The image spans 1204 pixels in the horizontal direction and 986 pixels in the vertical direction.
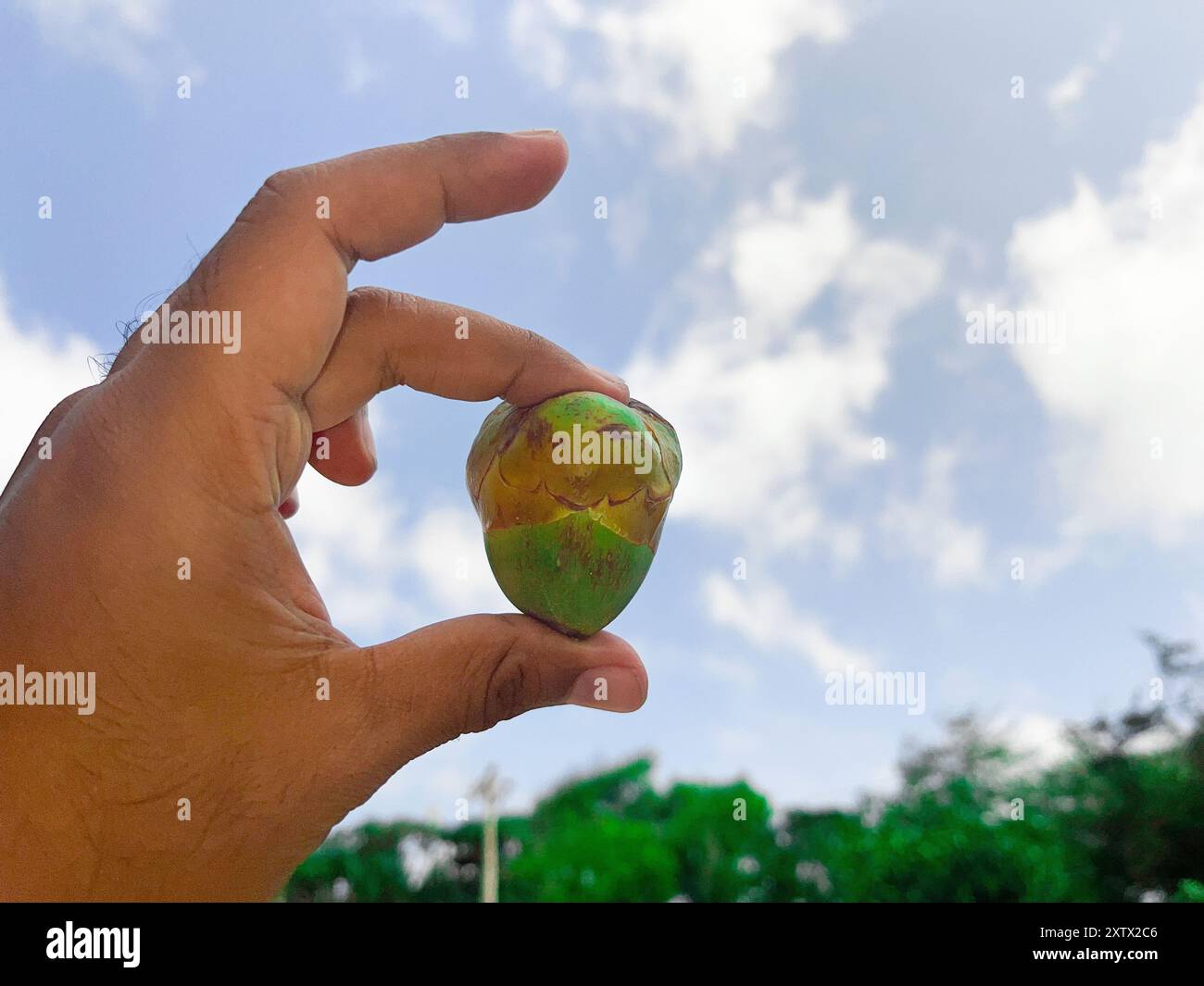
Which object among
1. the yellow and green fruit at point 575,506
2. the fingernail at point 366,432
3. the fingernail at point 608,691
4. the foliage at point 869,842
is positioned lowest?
the foliage at point 869,842

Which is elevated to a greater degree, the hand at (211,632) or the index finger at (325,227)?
the index finger at (325,227)

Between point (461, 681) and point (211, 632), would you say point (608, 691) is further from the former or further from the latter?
point (211, 632)

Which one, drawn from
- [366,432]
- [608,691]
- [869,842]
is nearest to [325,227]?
[366,432]

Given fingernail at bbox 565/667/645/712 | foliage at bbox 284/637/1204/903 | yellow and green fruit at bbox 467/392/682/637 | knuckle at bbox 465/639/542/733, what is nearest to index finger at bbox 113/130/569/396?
yellow and green fruit at bbox 467/392/682/637

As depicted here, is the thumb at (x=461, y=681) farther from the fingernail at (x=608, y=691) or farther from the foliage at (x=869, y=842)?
the foliage at (x=869, y=842)

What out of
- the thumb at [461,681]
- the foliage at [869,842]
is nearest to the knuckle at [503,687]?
the thumb at [461,681]

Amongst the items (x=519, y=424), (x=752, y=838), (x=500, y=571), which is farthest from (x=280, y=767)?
(x=752, y=838)
